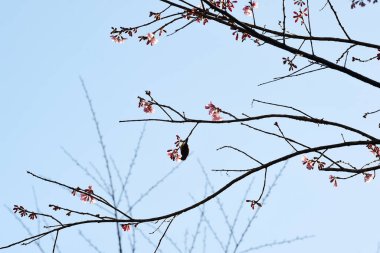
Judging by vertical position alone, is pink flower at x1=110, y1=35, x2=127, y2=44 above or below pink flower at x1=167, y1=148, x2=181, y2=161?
above

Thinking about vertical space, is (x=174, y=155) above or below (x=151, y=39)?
below

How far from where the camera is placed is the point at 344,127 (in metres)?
3.38

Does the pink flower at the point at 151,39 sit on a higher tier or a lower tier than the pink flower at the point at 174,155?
higher

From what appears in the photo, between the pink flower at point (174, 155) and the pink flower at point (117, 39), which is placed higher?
the pink flower at point (117, 39)

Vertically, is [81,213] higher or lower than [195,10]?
lower

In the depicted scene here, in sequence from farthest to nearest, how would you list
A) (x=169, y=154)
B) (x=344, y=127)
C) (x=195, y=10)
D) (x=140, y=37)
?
(x=140, y=37), (x=169, y=154), (x=195, y=10), (x=344, y=127)

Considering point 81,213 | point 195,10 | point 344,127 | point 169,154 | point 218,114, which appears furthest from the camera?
point 218,114

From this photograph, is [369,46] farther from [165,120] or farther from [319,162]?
[165,120]

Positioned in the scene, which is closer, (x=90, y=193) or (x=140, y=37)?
(x=90, y=193)

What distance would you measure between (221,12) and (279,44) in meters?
0.46

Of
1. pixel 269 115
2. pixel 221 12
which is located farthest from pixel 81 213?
pixel 221 12

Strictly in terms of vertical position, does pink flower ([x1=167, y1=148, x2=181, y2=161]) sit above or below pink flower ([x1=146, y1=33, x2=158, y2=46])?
below

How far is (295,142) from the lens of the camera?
11.4ft

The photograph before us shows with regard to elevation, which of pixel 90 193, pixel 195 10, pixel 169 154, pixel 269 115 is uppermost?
pixel 195 10
